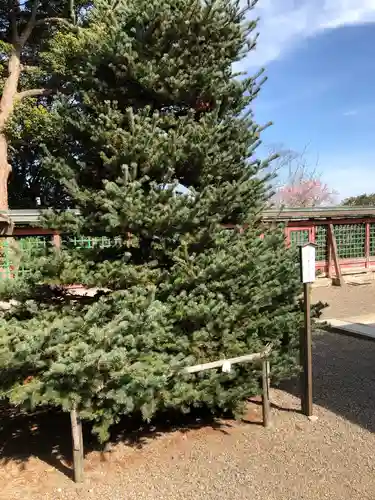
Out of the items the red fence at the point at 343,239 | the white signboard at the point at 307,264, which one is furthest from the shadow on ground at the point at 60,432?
the red fence at the point at 343,239

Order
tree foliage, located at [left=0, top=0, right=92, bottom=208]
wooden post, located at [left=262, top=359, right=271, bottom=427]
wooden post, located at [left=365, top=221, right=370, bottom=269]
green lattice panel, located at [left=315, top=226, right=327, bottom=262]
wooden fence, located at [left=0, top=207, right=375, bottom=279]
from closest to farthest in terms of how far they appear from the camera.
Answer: wooden post, located at [left=262, top=359, right=271, bottom=427] → tree foliage, located at [left=0, top=0, right=92, bottom=208] → wooden fence, located at [left=0, top=207, right=375, bottom=279] → green lattice panel, located at [left=315, top=226, right=327, bottom=262] → wooden post, located at [left=365, top=221, right=370, bottom=269]

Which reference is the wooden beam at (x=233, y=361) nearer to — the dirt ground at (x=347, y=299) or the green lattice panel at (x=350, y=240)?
the dirt ground at (x=347, y=299)

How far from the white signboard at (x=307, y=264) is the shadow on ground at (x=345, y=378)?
1.62 meters

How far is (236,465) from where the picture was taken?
368 cm

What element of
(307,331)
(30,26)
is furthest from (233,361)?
(30,26)

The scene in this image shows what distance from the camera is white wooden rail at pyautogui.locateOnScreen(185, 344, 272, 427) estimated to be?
3.91m

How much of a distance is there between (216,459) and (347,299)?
35.7 ft

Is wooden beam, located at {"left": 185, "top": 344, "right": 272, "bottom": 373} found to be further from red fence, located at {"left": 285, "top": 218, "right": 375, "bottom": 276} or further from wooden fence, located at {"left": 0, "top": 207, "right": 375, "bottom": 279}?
red fence, located at {"left": 285, "top": 218, "right": 375, "bottom": 276}

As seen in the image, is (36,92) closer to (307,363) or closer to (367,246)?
(307,363)

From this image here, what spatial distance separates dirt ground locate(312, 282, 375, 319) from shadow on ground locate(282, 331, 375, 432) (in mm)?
2393

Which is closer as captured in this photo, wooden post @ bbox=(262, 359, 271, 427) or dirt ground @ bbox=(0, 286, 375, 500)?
dirt ground @ bbox=(0, 286, 375, 500)

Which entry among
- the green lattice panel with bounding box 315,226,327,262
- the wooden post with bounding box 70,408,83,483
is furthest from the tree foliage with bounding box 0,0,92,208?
the wooden post with bounding box 70,408,83,483

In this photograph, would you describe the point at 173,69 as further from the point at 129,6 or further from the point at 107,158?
the point at 107,158

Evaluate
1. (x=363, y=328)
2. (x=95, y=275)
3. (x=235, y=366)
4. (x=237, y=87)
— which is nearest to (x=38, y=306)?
(x=95, y=275)
